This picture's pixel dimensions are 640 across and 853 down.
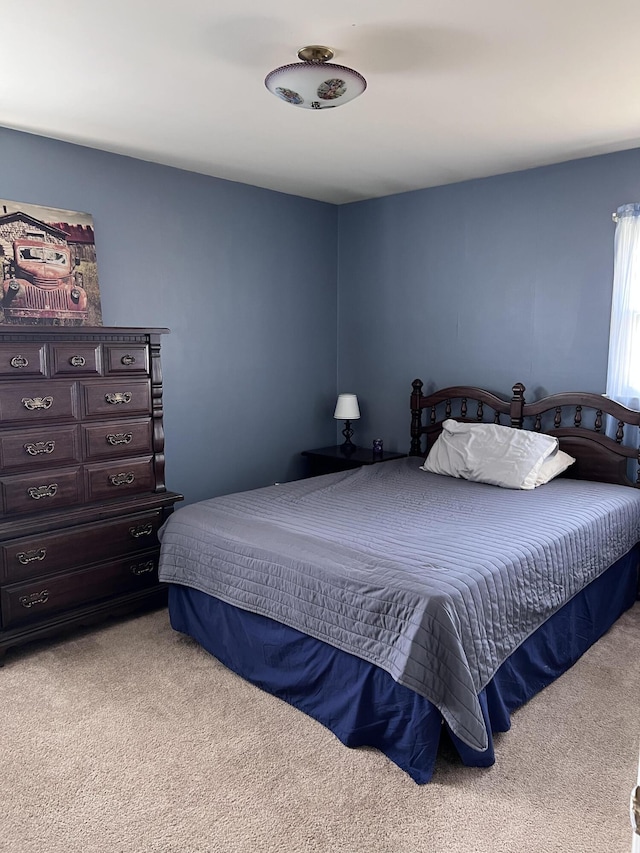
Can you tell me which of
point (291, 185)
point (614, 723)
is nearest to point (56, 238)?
point (291, 185)

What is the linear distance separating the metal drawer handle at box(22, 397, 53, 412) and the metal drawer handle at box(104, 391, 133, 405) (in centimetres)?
28

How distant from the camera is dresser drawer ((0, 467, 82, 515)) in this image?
112 inches

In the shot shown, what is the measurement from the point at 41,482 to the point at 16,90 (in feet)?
5.60

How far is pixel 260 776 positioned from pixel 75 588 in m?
1.42

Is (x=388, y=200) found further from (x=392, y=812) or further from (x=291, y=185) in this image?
(x=392, y=812)

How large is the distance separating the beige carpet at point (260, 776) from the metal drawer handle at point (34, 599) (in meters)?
0.29

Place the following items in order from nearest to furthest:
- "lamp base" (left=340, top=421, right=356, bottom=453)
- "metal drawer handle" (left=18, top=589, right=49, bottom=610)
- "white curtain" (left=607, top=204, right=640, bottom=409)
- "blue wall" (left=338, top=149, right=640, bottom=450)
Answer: "metal drawer handle" (left=18, top=589, right=49, bottom=610) → "white curtain" (left=607, top=204, right=640, bottom=409) → "blue wall" (left=338, top=149, right=640, bottom=450) → "lamp base" (left=340, top=421, right=356, bottom=453)

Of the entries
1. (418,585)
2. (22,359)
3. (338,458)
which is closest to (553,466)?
(338,458)

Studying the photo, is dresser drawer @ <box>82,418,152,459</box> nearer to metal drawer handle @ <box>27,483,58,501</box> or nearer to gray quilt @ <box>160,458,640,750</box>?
metal drawer handle @ <box>27,483,58,501</box>

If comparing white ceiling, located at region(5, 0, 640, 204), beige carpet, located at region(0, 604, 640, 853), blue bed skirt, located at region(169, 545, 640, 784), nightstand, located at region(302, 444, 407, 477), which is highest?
white ceiling, located at region(5, 0, 640, 204)

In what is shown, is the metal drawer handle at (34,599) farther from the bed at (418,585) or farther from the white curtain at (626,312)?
the white curtain at (626,312)

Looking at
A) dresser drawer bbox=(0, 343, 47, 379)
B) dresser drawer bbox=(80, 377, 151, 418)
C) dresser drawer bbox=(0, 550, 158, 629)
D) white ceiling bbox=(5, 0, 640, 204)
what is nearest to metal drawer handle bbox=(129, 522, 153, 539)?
dresser drawer bbox=(0, 550, 158, 629)

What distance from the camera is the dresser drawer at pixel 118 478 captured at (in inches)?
123

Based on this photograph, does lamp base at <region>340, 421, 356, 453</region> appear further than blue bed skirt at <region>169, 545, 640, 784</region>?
Yes
